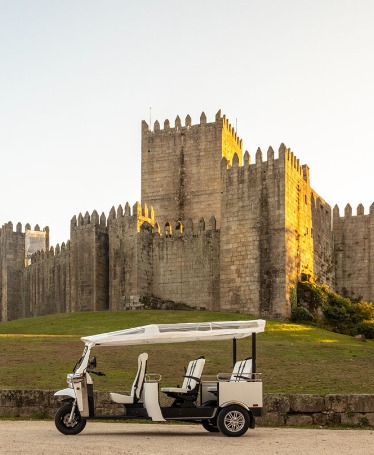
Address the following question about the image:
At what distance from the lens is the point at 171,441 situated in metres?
15.0

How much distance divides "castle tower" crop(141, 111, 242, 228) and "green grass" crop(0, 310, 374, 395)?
22.4 metres

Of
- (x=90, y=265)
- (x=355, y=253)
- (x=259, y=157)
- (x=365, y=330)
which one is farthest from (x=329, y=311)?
(x=90, y=265)

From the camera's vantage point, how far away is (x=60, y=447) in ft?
45.2

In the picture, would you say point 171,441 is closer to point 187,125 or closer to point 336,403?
point 336,403

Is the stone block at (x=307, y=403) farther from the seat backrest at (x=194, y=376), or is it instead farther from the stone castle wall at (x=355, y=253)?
the stone castle wall at (x=355, y=253)

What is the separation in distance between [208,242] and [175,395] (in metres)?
34.9

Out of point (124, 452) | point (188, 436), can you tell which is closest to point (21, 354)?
point (188, 436)

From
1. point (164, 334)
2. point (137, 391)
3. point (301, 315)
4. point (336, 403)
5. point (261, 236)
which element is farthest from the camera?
point (261, 236)

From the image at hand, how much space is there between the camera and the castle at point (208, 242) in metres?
48.9

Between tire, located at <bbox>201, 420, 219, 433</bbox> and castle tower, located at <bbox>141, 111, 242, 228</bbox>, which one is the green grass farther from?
castle tower, located at <bbox>141, 111, 242, 228</bbox>

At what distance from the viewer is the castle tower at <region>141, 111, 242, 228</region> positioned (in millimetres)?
62344

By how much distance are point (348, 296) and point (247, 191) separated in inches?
549

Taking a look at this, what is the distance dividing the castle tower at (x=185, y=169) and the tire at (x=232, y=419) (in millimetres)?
45738

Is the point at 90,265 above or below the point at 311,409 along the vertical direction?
above
